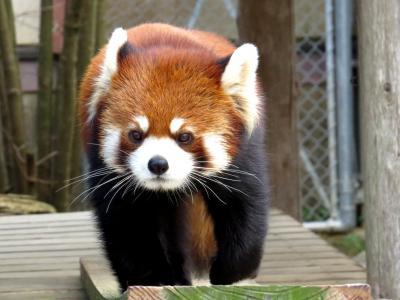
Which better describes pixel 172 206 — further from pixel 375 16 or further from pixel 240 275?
pixel 375 16

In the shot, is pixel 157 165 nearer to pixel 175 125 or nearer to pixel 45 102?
pixel 175 125

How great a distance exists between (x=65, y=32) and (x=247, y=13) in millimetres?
1386

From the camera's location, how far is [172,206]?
3668 mm

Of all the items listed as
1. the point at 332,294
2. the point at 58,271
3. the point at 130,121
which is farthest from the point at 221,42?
the point at 332,294

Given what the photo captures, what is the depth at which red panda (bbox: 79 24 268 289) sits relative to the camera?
3244 mm

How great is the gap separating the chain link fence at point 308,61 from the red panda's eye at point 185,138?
385 centimetres

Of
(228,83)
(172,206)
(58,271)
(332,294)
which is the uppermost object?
(228,83)

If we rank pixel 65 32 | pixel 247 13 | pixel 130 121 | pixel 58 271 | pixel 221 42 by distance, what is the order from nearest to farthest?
pixel 130 121
pixel 221 42
pixel 58 271
pixel 247 13
pixel 65 32

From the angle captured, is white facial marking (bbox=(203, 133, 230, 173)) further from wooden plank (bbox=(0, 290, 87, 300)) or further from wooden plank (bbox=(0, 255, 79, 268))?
wooden plank (bbox=(0, 255, 79, 268))

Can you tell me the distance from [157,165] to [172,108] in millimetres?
238

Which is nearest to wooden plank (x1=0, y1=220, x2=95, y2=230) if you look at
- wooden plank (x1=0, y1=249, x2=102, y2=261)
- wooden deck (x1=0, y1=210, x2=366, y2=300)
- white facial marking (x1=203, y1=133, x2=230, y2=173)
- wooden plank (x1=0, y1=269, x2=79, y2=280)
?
wooden deck (x1=0, y1=210, x2=366, y2=300)

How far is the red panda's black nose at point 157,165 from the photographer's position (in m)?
3.11

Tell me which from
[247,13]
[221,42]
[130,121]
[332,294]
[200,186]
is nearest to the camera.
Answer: [332,294]

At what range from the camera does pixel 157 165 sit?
3.10m
